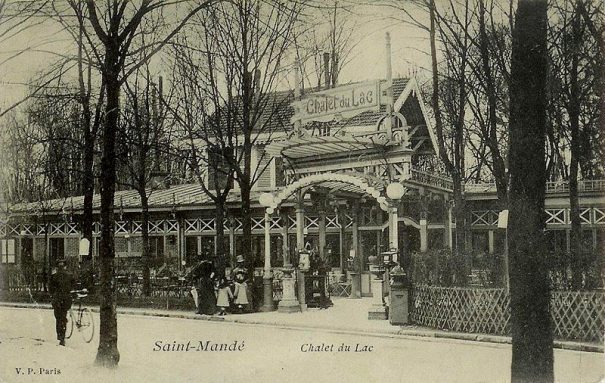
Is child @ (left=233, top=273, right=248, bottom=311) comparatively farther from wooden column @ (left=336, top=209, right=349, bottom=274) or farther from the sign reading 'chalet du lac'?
wooden column @ (left=336, top=209, right=349, bottom=274)

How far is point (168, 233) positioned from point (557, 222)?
13.3 m

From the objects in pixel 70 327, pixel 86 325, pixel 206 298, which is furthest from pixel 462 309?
pixel 70 327

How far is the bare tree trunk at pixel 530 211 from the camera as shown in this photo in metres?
6.49

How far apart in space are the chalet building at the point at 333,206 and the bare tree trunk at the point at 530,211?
7211 millimetres

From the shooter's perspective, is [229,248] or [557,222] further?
[229,248]

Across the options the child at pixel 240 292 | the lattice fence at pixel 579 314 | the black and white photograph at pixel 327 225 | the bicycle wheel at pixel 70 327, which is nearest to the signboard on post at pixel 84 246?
the black and white photograph at pixel 327 225

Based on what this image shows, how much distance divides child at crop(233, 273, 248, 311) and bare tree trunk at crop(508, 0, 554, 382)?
945cm

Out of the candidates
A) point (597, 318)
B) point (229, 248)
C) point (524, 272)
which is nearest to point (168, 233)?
point (229, 248)

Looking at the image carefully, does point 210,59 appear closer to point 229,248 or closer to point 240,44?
point 240,44

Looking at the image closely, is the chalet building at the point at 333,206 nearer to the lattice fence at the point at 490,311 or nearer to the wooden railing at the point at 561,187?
the wooden railing at the point at 561,187

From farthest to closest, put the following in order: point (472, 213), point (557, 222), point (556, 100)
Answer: point (472, 213), point (557, 222), point (556, 100)

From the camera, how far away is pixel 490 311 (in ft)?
37.8

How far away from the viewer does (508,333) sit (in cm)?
1123

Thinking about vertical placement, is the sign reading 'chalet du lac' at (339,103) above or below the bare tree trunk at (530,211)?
above
